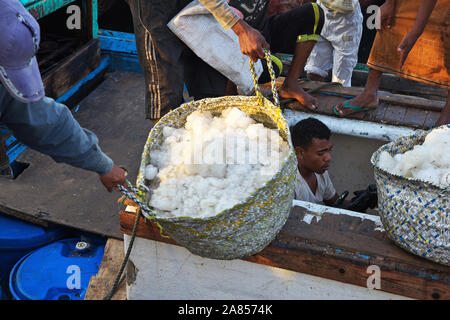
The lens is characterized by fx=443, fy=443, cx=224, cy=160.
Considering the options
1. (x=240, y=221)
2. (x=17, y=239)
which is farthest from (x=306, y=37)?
(x=17, y=239)

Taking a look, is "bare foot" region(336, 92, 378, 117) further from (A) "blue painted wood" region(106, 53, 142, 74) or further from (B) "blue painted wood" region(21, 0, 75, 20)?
(A) "blue painted wood" region(106, 53, 142, 74)

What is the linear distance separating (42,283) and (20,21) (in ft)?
6.60

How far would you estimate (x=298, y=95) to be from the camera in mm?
3400

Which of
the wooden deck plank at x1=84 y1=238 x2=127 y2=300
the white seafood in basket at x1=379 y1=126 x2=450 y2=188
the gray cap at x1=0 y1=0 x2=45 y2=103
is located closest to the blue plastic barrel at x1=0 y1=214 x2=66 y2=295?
the wooden deck plank at x1=84 y1=238 x2=127 y2=300

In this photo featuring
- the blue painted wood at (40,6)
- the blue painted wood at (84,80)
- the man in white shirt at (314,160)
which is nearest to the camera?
the man in white shirt at (314,160)

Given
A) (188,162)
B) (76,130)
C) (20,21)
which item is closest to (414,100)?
(188,162)

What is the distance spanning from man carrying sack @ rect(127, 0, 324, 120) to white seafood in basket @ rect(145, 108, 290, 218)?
0.45 metres

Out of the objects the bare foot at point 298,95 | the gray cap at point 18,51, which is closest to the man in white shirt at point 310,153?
the bare foot at point 298,95

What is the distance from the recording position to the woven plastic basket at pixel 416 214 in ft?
5.83

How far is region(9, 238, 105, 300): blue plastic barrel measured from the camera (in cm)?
285

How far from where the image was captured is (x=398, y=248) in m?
2.07

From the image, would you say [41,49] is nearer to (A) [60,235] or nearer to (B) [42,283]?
(A) [60,235]

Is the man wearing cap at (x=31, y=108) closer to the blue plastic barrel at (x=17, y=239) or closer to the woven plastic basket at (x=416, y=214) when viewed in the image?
the woven plastic basket at (x=416, y=214)

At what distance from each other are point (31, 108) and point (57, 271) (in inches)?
66.8
